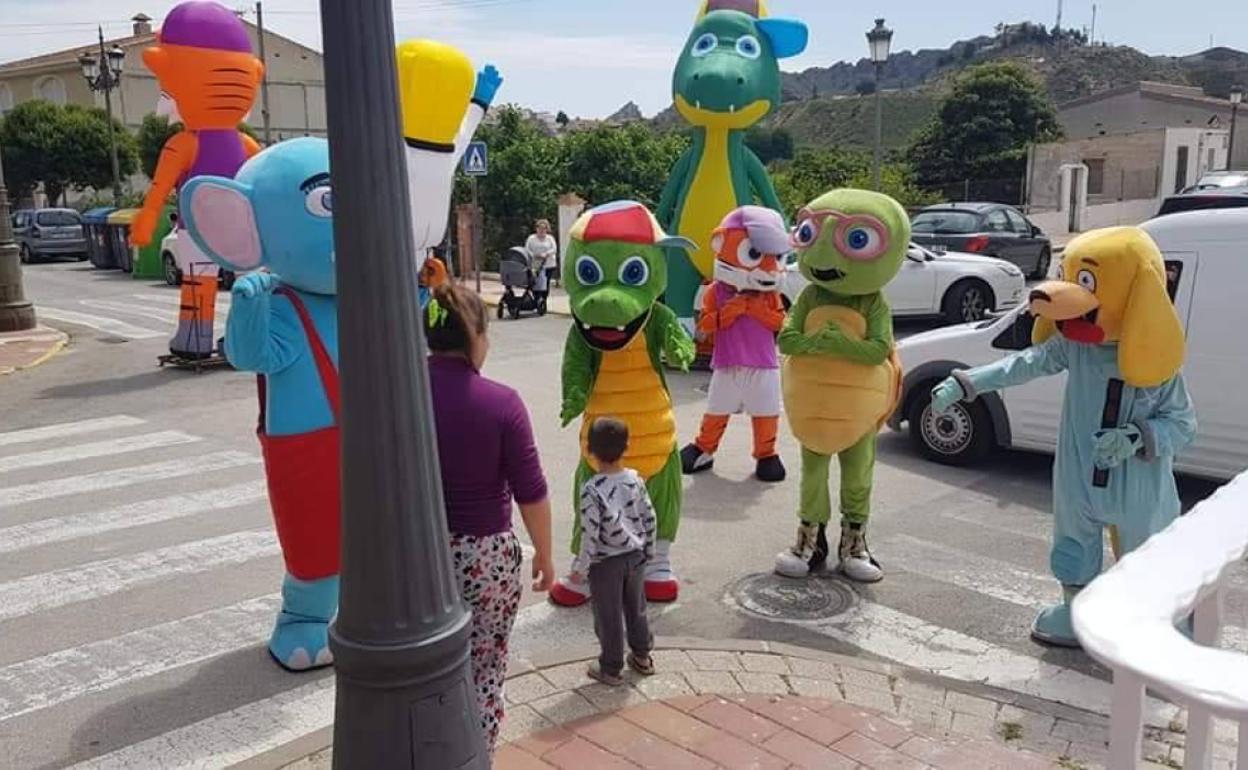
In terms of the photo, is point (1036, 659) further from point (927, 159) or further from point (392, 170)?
point (927, 159)

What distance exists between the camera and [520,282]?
17.0 meters

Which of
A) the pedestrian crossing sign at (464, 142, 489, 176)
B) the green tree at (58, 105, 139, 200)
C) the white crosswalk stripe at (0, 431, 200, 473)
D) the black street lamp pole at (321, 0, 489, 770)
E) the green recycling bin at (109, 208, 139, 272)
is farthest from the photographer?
the green tree at (58, 105, 139, 200)

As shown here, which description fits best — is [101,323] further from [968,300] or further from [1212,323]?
[1212,323]

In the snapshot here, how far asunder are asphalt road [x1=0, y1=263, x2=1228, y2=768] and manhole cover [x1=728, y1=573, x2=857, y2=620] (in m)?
0.01

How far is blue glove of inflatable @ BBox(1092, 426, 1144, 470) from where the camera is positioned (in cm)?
451

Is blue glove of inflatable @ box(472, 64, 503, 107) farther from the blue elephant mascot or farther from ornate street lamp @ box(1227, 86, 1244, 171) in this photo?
ornate street lamp @ box(1227, 86, 1244, 171)

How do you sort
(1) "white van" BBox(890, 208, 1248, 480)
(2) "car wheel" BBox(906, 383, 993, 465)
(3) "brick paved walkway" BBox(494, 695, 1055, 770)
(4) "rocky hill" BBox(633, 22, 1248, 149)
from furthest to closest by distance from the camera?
(4) "rocky hill" BBox(633, 22, 1248, 149) → (2) "car wheel" BBox(906, 383, 993, 465) → (1) "white van" BBox(890, 208, 1248, 480) → (3) "brick paved walkway" BBox(494, 695, 1055, 770)

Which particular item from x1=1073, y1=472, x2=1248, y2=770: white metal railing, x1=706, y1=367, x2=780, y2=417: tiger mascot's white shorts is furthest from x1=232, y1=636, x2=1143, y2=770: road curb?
x1=706, y1=367, x2=780, y2=417: tiger mascot's white shorts

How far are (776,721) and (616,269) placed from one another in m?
2.30

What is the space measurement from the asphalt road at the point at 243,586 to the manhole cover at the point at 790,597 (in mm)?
14

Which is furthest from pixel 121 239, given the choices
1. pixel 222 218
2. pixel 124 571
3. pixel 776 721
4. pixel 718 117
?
pixel 776 721

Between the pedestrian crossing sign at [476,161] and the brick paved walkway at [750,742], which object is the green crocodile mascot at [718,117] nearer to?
the pedestrian crossing sign at [476,161]

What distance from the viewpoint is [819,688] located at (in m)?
4.45

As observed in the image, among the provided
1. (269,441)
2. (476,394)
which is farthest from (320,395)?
(476,394)
